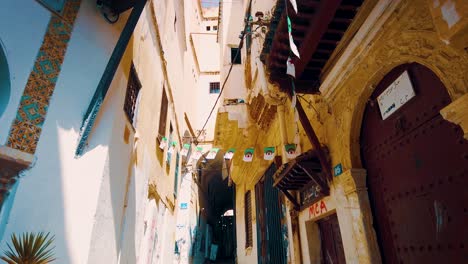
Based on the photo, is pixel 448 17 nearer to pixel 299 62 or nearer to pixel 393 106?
pixel 393 106

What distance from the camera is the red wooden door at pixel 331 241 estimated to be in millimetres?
4582

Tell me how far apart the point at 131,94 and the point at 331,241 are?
4.35m

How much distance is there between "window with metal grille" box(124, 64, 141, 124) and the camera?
4832 mm

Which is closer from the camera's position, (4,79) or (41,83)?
(4,79)

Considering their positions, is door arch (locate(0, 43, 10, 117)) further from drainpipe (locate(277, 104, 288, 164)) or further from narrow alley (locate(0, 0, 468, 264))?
drainpipe (locate(277, 104, 288, 164))

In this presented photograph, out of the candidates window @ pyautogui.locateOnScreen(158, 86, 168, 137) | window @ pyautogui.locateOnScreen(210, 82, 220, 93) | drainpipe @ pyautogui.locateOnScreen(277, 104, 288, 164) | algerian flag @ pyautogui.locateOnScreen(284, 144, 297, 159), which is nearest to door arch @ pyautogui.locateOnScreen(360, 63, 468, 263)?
algerian flag @ pyautogui.locateOnScreen(284, 144, 297, 159)

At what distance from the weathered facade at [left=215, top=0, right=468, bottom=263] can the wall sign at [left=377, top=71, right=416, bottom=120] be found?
0.20 feet

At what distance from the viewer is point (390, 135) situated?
3475 mm

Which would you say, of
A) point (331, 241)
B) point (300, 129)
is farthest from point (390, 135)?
point (300, 129)

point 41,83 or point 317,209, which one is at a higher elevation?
point 41,83

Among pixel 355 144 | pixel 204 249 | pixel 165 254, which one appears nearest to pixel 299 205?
pixel 355 144

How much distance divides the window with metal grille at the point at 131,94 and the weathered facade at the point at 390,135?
7.99 ft

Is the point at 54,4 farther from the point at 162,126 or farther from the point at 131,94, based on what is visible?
the point at 162,126

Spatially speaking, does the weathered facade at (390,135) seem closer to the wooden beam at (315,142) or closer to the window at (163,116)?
the wooden beam at (315,142)
